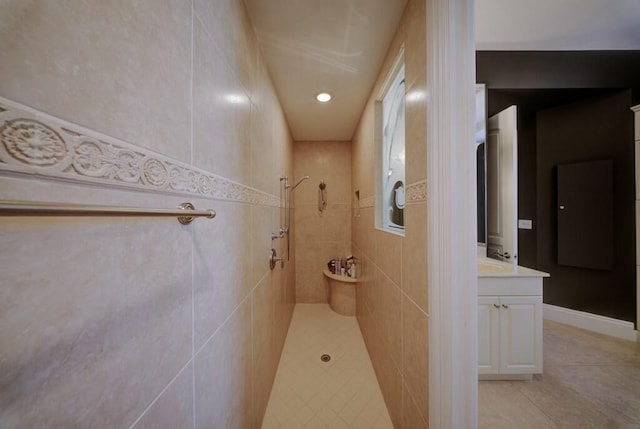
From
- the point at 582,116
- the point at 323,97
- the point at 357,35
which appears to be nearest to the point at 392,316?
the point at 357,35

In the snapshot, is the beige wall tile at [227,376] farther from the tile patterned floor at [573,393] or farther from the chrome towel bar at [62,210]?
the tile patterned floor at [573,393]

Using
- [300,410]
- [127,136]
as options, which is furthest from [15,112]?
[300,410]

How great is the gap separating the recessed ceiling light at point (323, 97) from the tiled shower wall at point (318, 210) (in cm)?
106

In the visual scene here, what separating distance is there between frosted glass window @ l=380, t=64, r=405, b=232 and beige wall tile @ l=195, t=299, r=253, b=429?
1.12 m

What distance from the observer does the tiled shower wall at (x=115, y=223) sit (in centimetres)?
26

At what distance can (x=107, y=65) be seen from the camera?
364mm

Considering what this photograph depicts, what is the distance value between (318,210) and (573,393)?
2.77 metres

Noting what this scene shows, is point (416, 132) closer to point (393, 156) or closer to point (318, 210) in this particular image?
point (393, 156)

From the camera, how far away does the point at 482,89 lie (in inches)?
81.0

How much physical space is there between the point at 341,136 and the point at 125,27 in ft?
8.68

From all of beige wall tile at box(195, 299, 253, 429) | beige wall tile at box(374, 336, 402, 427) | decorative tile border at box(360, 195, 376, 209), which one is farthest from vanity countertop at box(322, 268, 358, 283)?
beige wall tile at box(195, 299, 253, 429)

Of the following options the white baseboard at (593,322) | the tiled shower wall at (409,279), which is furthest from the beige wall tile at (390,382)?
the white baseboard at (593,322)

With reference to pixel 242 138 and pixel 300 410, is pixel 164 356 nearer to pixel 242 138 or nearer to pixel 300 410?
pixel 242 138

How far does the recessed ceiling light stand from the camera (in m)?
1.87
